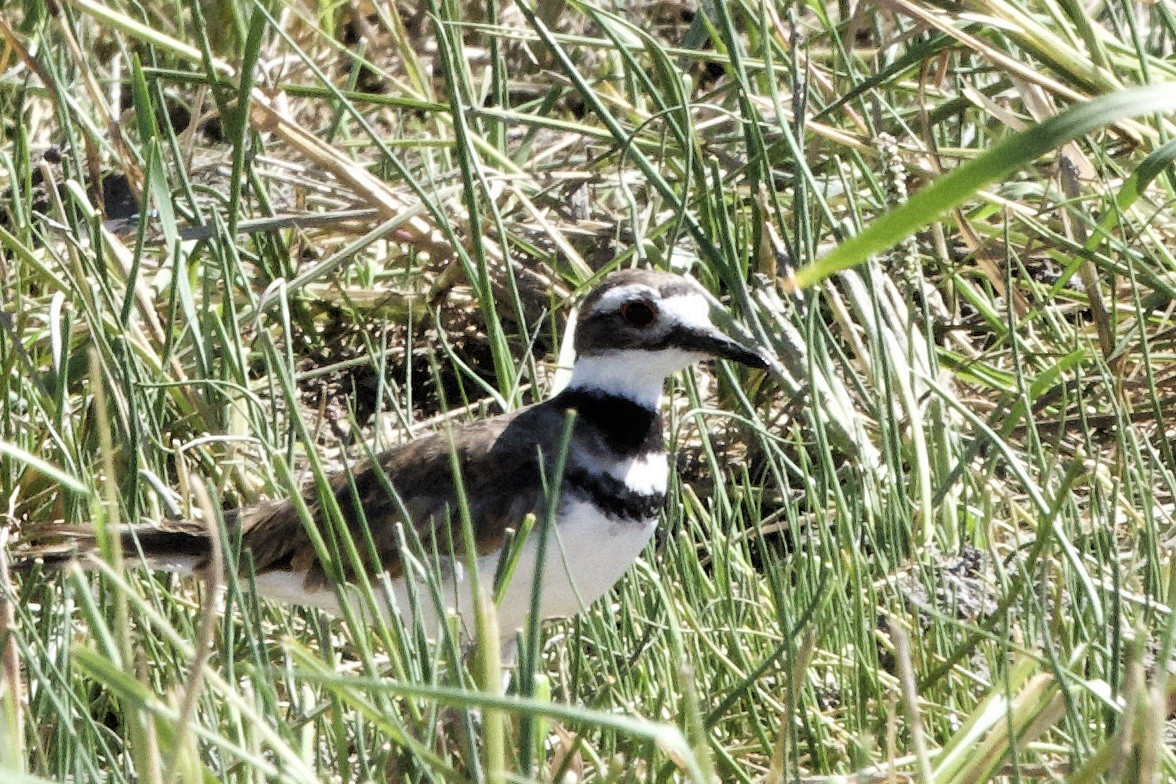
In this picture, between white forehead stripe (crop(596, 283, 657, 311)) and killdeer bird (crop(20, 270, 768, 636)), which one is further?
white forehead stripe (crop(596, 283, 657, 311))

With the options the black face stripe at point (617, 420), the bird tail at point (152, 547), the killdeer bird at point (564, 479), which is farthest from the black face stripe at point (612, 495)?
the bird tail at point (152, 547)

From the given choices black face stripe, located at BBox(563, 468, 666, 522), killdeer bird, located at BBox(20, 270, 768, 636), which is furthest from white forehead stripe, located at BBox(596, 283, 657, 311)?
black face stripe, located at BBox(563, 468, 666, 522)

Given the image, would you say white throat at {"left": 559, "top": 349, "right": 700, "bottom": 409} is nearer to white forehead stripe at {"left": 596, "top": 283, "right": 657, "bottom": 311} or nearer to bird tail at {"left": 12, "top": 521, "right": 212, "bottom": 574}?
white forehead stripe at {"left": 596, "top": 283, "right": 657, "bottom": 311}

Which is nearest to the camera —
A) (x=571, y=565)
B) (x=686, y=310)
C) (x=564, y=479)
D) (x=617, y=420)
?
(x=571, y=565)

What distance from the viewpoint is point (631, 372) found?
3775 millimetres

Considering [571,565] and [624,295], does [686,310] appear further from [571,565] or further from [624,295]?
[571,565]

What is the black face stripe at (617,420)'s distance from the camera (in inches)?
145

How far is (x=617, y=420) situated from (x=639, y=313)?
9.3 inches

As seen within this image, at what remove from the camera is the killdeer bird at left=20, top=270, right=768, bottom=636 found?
3496mm

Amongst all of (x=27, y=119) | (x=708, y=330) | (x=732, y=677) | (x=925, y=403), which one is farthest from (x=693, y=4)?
(x=732, y=677)

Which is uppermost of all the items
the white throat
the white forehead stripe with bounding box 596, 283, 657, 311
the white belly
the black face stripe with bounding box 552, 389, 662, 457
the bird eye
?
the white forehead stripe with bounding box 596, 283, 657, 311

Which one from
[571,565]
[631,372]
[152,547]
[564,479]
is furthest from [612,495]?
[152,547]

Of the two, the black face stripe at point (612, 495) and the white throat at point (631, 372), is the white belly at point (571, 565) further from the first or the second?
the white throat at point (631, 372)

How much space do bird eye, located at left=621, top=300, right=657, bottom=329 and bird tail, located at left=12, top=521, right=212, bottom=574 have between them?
3.27ft
